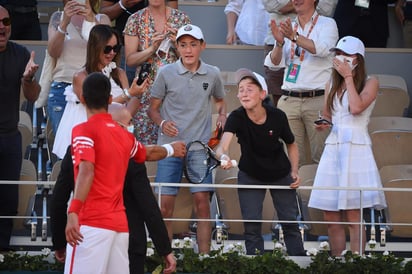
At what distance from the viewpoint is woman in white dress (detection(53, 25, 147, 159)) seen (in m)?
8.87

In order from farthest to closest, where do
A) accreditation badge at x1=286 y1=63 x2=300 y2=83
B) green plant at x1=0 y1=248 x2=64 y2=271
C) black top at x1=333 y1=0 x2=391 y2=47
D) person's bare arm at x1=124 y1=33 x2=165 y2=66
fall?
black top at x1=333 y1=0 x2=391 y2=47, accreditation badge at x1=286 y1=63 x2=300 y2=83, person's bare arm at x1=124 y1=33 x2=165 y2=66, green plant at x1=0 y1=248 x2=64 y2=271

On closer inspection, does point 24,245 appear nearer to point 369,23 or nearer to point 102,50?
point 102,50

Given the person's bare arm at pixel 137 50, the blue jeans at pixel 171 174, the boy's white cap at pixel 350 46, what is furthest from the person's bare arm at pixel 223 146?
the person's bare arm at pixel 137 50

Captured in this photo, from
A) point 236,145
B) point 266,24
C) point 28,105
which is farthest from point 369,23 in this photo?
point 28,105

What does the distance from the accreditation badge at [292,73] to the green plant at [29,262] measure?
275 cm

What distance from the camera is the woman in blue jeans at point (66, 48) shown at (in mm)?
9859

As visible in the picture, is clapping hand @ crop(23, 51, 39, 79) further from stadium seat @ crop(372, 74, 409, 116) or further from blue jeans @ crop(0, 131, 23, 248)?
stadium seat @ crop(372, 74, 409, 116)

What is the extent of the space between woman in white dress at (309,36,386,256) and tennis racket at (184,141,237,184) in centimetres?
119

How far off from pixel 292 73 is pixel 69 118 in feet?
6.99

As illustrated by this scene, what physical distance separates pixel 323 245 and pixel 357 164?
75 cm

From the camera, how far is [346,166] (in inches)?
364

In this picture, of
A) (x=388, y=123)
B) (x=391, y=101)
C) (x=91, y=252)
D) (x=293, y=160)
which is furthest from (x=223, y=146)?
(x=391, y=101)

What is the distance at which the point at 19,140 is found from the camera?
9.34 metres

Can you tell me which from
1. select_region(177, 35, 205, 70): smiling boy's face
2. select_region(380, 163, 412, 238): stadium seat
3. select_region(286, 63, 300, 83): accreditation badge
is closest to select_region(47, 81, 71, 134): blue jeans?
select_region(177, 35, 205, 70): smiling boy's face
